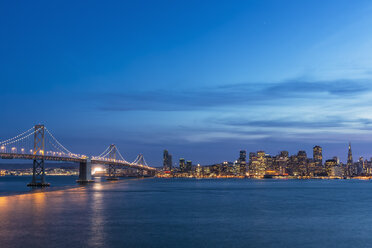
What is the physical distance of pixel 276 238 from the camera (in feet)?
98.5

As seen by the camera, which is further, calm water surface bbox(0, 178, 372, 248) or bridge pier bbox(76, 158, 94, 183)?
bridge pier bbox(76, 158, 94, 183)

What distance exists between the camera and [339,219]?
137ft

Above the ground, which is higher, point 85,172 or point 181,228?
point 85,172

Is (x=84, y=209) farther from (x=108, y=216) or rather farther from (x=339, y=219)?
(x=339, y=219)

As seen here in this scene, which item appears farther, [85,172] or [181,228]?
[85,172]

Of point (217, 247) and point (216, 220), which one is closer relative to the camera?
point (217, 247)

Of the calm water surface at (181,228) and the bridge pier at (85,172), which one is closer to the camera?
the calm water surface at (181,228)

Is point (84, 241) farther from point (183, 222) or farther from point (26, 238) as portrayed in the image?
point (183, 222)

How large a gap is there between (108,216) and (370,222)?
86.9 ft

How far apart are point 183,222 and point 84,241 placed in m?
12.3

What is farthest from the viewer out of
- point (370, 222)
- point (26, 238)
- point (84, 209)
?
point (84, 209)

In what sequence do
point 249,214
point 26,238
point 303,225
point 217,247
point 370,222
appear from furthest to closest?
point 249,214, point 370,222, point 303,225, point 26,238, point 217,247

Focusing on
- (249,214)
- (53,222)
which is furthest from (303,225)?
(53,222)

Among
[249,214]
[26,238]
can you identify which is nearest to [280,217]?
[249,214]
